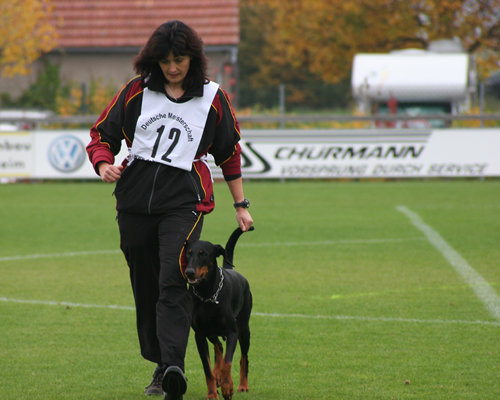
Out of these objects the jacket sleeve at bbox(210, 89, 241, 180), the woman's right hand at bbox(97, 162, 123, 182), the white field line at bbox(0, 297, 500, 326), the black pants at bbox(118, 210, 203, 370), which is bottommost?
→ the white field line at bbox(0, 297, 500, 326)

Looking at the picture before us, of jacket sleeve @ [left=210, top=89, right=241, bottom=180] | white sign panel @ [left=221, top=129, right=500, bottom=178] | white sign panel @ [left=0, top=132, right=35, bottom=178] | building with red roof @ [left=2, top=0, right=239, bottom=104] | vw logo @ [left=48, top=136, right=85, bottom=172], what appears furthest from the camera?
building with red roof @ [left=2, top=0, right=239, bottom=104]

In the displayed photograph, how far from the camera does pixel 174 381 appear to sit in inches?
183

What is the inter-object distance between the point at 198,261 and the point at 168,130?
2.39ft

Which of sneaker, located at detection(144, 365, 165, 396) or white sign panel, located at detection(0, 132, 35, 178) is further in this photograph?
white sign panel, located at detection(0, 132, 35, 178)

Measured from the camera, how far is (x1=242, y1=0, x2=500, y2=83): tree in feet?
108

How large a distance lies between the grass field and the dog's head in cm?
88

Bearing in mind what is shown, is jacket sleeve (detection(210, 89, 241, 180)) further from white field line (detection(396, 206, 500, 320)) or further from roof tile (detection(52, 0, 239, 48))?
roof tile (detection(52, 0, 239, 48))

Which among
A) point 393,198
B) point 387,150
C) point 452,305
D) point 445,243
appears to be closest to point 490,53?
point 387,150

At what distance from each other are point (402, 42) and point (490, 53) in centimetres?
343

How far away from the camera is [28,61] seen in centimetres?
2905

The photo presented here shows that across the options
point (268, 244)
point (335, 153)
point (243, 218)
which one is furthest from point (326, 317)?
point (335, 153)

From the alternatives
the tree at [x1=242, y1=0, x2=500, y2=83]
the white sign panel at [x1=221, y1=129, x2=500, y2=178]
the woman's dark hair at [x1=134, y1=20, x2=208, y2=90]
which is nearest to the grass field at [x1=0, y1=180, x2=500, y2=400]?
the woman's dark hair at [x1=134, y1=20, x2=208, y2=90]

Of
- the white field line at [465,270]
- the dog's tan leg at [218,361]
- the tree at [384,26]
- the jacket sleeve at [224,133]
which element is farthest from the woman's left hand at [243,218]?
the tree at [384,26]

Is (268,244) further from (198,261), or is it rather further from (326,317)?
(198,261)
